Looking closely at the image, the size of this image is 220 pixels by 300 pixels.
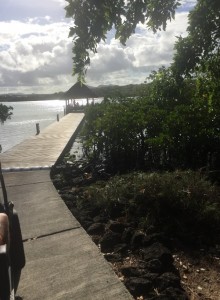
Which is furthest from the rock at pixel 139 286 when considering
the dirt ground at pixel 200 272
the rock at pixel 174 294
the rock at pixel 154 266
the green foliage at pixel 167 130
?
the green foliage at pixel 167 130

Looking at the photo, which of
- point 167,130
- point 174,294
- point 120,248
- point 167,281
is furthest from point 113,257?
point 167,130

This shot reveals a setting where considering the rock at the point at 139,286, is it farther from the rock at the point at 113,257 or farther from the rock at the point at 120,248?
the rock at the point at 120,248

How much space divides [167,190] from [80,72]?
236cm

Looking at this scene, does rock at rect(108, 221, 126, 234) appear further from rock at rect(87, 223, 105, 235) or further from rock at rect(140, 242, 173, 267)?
rock at rect(140, 242, 173, 267)

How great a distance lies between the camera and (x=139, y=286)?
3639mm

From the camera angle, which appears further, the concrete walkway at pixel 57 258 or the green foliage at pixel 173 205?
the green foliage at pixel 173 205

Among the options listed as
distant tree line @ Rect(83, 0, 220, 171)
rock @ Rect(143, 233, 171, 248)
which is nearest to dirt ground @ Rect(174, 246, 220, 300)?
rock @ Rect(143, 233, 171, 248)

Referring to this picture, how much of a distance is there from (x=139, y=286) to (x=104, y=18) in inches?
141

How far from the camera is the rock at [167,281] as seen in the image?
364 cm

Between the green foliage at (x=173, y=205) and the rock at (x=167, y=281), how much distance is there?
1.27m

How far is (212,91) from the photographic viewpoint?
8438 millimetres

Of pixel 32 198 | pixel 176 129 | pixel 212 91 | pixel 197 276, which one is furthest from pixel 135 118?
pixel 197 276

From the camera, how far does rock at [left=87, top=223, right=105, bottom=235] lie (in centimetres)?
552

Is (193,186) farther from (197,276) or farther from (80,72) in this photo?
(80,72)
